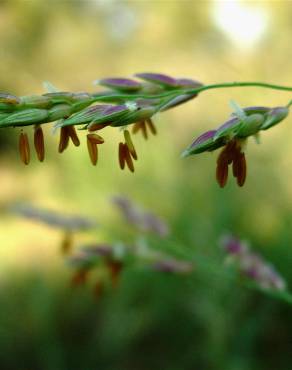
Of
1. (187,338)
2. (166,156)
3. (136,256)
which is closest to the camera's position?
(136,256)

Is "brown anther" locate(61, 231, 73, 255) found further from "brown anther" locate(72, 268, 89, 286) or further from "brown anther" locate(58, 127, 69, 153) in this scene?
"brown anther" locate(58, 127, 69, 153)

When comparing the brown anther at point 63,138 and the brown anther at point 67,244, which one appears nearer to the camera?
the brown anther at point 63,138

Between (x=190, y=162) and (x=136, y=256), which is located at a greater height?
(x=190, y=162)

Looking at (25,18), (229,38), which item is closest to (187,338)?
(229,38)

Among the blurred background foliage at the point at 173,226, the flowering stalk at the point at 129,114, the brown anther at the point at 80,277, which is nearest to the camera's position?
the flowering stalk at the point at 129,114

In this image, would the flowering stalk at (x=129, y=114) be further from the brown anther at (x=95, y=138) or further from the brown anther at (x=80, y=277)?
the brown anther at (x=80, y=277)

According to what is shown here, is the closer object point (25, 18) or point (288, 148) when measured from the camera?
point (288, 148)

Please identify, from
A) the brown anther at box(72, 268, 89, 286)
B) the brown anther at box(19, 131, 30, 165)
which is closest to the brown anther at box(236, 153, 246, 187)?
the brown anther at box(19, 131, 30, 165)

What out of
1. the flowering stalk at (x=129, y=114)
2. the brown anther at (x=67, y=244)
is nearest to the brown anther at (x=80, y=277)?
the brown anther at (x=67, y=244)

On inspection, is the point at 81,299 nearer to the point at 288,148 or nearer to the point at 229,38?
the point at 288,148

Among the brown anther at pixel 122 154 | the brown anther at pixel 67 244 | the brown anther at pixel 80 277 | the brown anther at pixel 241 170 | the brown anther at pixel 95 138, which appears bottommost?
the brown anther at pixel 80 277
